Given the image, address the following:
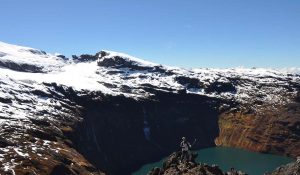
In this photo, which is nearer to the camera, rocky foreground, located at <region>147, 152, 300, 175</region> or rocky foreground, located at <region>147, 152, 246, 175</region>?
rocky foreground, located at <region>147, 152, 300, 175</region>

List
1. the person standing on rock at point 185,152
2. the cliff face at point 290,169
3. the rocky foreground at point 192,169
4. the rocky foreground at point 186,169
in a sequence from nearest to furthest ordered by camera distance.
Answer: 1. the cliff face at point 290,169
2. the rocky foreground at point 192,169
3. the rocky foreground at point 186,169
4. the person standing on rock at point 185,152

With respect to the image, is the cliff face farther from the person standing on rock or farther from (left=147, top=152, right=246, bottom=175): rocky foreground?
the person standing on rock

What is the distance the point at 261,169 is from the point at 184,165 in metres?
119

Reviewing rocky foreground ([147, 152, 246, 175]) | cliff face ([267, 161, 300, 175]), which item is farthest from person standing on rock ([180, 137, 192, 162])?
cliff face ([267, 161, 300, 175])

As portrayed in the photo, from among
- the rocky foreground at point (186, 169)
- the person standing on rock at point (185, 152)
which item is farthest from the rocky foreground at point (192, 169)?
the person standing on rock at point (185, 152)

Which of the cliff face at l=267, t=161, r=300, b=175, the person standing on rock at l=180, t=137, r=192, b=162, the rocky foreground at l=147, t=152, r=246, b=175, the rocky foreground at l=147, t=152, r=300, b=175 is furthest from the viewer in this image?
the person standing on rock at l=180, t=137, r=192, b=162

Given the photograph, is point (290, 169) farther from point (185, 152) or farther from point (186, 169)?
point (185, 152)

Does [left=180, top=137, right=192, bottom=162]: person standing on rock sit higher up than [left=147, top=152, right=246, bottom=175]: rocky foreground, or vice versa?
[left=180, top=137, right=192, bottom=162]: person standing on rock

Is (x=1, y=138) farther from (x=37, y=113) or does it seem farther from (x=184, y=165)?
(x=184, y=165)

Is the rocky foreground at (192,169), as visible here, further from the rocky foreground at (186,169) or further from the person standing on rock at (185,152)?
the person standing on rock at (185,152)

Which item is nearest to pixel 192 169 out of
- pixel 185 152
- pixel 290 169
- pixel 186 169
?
pixel 186 169

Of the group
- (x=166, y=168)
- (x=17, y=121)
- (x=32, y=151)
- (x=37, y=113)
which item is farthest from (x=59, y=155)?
(x=166, y=168)

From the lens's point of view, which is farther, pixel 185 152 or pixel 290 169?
pixel 185 152

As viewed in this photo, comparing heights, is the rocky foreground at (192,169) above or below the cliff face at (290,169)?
below
